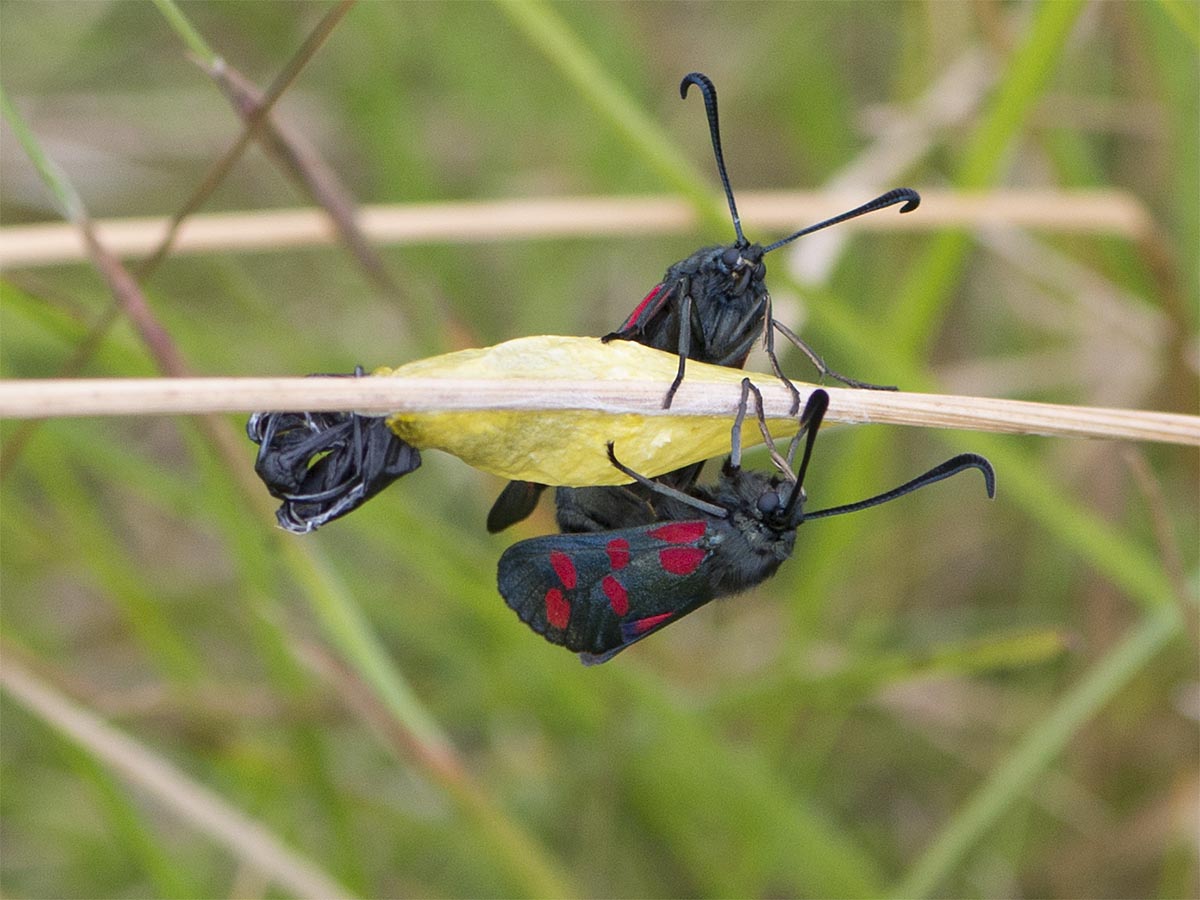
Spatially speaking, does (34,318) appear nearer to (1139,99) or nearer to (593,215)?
(593,215)

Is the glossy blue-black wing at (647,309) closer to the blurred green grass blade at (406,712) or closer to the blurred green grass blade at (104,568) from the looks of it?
the blurred green grass blade at (406,712)

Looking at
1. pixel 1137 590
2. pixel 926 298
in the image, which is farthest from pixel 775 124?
pixel 1137 590

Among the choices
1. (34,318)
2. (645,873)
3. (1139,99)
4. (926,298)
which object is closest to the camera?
(34,318)

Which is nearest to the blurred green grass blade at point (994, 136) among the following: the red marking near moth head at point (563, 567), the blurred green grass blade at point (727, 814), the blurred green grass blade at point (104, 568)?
the blurred green grass blade at point (727, 814)

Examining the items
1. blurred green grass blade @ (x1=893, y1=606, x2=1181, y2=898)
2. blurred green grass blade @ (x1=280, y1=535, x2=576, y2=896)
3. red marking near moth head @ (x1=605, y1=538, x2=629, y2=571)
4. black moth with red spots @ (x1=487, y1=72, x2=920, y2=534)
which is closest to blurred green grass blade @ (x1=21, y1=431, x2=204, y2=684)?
blurred green grass blade @ (x1=280, y1=535, x2=576, y2=896)

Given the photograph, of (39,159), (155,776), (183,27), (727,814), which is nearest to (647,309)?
(183,27)

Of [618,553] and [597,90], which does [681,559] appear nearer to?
[618,553]
